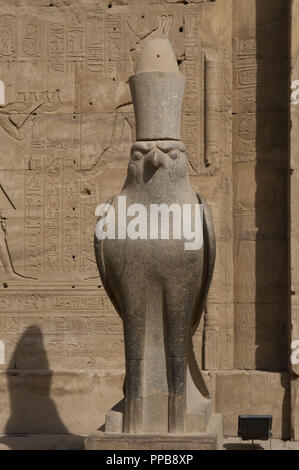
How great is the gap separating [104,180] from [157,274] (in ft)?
10.2

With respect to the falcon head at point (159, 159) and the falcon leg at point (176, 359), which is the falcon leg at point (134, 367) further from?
the falcon head at point (159, 159)

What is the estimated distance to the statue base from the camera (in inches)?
263

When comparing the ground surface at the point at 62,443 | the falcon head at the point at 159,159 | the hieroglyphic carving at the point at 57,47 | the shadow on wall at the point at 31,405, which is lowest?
the ground surface at the point at 62,443

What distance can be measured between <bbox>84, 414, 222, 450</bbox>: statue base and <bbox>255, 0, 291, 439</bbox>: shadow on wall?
2787 mm

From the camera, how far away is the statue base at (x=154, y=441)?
22.0ft

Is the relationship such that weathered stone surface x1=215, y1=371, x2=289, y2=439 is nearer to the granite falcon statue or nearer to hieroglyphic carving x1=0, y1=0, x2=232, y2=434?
hieroglyphic carving x1=0, y1=0, x2=232, y2=434

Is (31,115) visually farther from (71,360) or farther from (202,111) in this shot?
(71,360)

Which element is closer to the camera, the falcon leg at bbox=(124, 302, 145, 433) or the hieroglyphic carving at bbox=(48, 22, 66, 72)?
the falcon leg at bbox=(124, 302, 145, 433)

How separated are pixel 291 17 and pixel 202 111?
4.39ft

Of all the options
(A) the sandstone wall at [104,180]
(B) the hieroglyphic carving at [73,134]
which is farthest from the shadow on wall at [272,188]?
(B) the hieroglyphic carving at [73,134]

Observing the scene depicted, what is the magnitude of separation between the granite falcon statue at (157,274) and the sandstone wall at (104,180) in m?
2.55

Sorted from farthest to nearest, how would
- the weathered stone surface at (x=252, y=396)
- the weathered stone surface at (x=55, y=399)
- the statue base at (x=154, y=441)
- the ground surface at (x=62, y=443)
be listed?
the weathered stone surface at (x=55, y=399) < the weathered stone surface at (x=252, y=396) < the ground surface at (x=62, y=443) < the statue base at (x=154, y=441)

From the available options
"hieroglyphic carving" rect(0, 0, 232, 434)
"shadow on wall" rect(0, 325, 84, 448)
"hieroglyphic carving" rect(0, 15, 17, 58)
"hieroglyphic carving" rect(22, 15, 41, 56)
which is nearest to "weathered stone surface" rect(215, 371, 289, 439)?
"hieroglyphic carving" rect(0, 0, 232, 434)

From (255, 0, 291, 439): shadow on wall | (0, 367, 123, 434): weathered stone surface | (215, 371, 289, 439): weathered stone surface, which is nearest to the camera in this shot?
(215, 371, 289, 439): weathered stone surface
